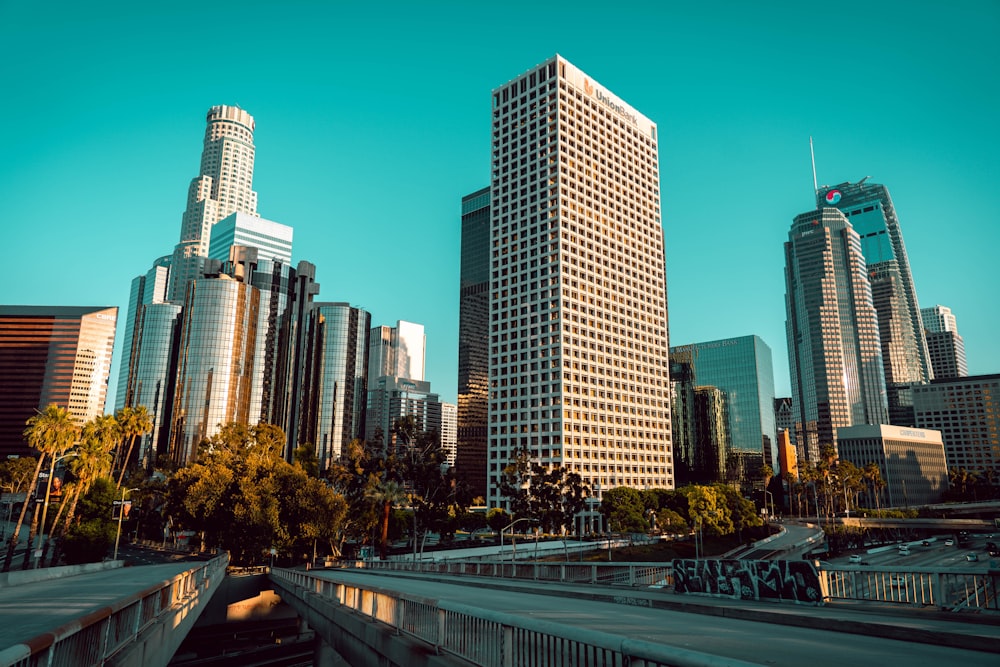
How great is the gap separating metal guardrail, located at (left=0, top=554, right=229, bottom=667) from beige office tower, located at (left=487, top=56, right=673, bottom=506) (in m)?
128

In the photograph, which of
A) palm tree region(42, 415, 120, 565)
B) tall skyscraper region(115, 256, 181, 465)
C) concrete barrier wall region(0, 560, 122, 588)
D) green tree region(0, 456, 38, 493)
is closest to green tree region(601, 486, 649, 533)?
palm tree region(42, 415, 120, 565)

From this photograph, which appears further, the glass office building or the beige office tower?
the glass office building

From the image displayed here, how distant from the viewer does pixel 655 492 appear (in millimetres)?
127688

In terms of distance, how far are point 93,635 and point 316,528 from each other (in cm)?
5392

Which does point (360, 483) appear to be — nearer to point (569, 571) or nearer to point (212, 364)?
point (569, 571)

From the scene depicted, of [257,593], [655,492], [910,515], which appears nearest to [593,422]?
[655,492]

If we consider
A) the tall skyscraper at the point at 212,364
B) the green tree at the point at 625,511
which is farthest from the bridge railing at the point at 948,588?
the tall skyscraper at the point at 212,364

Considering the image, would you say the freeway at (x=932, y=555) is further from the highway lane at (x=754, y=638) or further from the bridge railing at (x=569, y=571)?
the highway lane at (x=754, y=638)

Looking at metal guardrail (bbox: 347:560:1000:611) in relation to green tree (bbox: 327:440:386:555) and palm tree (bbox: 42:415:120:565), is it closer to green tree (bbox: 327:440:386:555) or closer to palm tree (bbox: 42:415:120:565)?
green tree (bbox: 327:440:386:555)

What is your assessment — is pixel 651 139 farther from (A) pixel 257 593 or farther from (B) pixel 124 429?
(A) pixel 257 593

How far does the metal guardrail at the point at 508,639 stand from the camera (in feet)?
19.4

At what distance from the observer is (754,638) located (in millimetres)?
12055

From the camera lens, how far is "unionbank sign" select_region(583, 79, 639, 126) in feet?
562

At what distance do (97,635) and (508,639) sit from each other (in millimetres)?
7580
